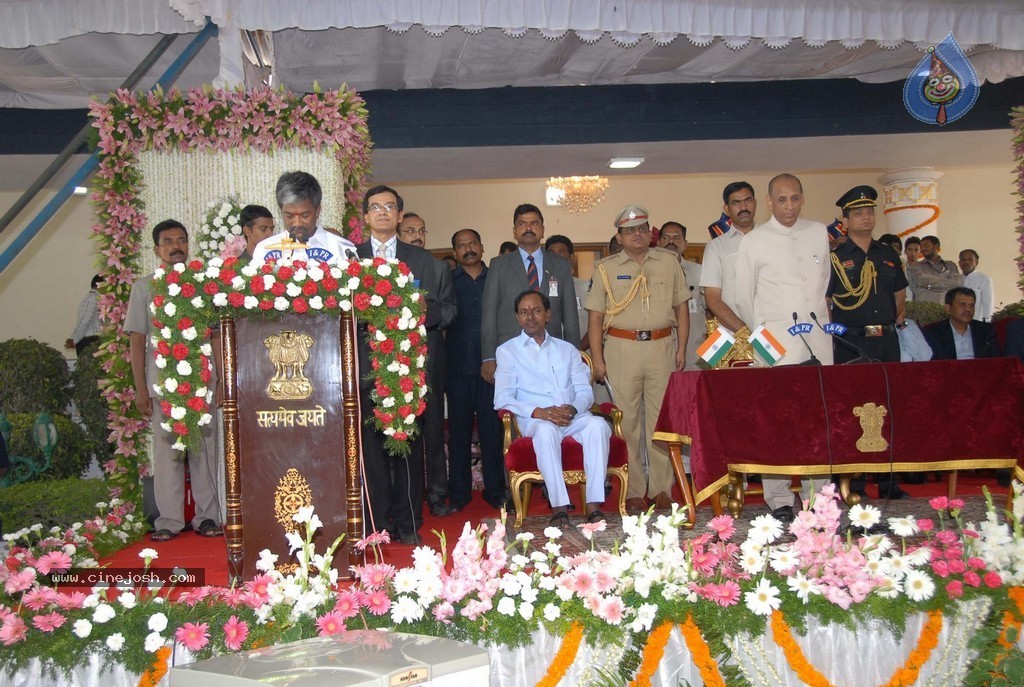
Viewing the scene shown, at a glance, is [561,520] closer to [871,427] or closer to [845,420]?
[845,420]

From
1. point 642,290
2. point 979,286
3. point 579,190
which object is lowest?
point 642,290

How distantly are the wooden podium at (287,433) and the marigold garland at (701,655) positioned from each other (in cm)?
141

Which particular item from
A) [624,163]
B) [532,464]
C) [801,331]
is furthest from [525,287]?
[624,163]

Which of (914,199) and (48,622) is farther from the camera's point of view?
(914,199)

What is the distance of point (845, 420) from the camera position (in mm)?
4871

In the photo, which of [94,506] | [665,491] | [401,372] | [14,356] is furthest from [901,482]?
[14,356]

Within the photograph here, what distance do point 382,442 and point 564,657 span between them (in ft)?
7.40

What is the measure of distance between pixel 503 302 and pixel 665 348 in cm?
111

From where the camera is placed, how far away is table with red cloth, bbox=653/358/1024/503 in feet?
15.9

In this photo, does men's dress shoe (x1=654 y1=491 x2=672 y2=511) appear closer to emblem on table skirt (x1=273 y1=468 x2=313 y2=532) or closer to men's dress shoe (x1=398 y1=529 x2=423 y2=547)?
men's dress shoe (x1=398 y1=529 x2=423 y2=547)

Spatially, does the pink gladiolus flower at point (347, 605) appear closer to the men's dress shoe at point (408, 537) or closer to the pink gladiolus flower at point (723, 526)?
the pink gladiolus flower at point (723, 526)

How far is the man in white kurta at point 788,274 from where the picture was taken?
5.28 m

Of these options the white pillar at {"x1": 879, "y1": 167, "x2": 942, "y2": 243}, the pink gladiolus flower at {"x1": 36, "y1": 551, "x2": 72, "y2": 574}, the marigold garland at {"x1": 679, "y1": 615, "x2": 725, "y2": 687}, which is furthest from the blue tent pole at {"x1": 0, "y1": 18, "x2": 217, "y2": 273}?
the white pillar at {"x1": 879, "y1": 167, "x2": 942, "y2": 243}

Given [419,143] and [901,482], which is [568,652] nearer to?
[901,482]
